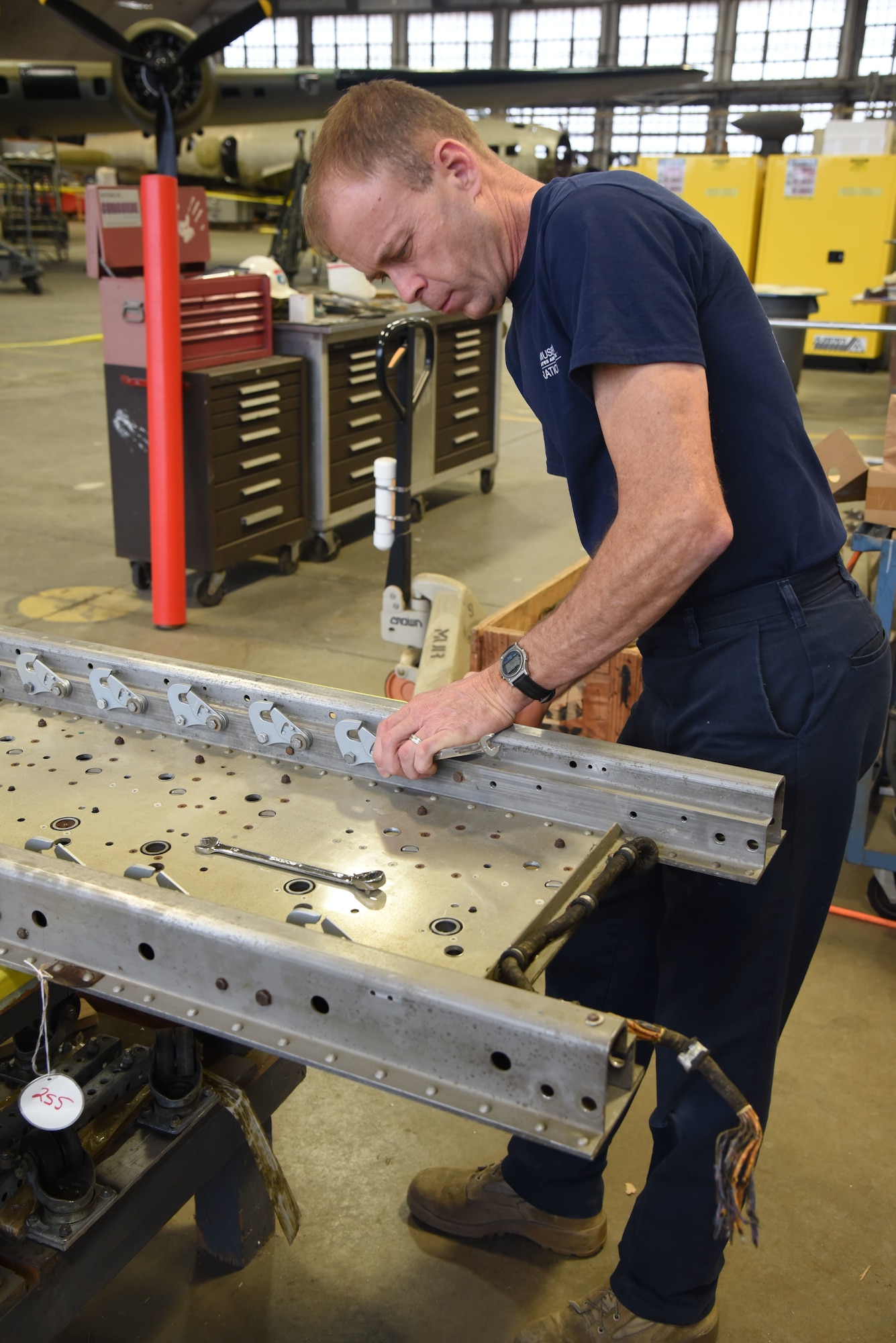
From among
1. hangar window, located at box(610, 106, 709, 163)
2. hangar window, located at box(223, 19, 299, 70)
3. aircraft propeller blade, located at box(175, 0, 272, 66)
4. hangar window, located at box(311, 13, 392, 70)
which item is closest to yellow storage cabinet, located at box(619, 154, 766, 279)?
aircraft propeller blade, located at box(175, 0, 272, 66)

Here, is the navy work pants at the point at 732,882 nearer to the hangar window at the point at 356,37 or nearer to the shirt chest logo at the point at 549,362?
the shirt chest logo at the point at 549,362

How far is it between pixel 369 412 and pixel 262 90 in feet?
27.8

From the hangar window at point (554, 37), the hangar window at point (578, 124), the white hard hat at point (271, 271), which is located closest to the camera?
the white hard hat at point (271, 271)

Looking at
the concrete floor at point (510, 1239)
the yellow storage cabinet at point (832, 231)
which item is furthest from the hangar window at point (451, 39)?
the concrete floor at point (510, 1239)

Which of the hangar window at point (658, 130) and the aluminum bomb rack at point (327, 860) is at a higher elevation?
the hangar window at point (658, 130)

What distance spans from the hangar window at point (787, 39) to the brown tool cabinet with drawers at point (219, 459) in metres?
19.5

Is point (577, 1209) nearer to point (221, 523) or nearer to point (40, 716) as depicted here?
point (40, 716)

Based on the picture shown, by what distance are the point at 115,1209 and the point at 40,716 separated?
2.12ft

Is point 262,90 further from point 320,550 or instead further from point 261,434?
point 261,434

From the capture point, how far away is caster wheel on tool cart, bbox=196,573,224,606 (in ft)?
14.0

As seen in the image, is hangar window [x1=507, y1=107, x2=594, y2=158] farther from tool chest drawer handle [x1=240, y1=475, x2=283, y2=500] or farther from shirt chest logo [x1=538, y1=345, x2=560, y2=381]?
shirt chest logo [x1=538, y1=345, x2=560, y2=381]

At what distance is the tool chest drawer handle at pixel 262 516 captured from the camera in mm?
4266

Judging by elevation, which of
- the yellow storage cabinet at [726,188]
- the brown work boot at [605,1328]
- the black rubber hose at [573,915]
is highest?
the yellow storage cabinet at [726,188]

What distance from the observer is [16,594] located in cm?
431
